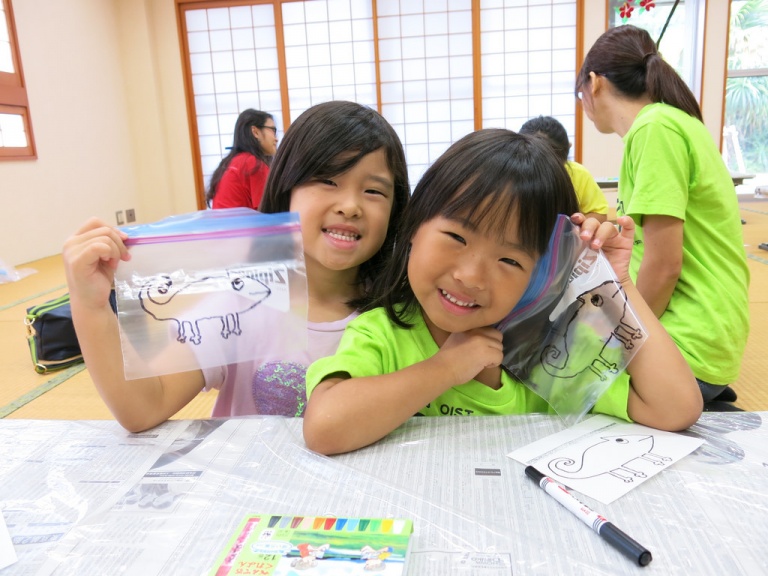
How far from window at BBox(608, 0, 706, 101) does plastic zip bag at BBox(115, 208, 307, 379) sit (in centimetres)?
561

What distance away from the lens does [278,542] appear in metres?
0.47

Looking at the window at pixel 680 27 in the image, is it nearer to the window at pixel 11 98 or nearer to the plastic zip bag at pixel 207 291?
the window at pixel 11 98

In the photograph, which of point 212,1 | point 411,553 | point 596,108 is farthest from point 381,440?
point 212,1

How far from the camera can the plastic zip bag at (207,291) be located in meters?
0.64

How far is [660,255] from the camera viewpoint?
131 cm

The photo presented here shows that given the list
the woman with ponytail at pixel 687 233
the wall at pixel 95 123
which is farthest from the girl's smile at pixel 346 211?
the wall at pixel 95 123

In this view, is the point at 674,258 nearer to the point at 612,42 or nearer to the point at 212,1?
the point at 612,42

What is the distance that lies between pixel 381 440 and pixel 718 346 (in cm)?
97

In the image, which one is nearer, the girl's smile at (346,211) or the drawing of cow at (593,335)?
the drawing of cow at (593,335)

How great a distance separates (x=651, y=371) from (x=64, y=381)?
6.57 ft

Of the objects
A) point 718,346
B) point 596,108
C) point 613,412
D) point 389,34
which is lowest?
point 718,346

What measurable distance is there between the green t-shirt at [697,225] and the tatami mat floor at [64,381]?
1.36 feet

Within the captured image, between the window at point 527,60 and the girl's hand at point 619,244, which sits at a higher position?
the window at point 527,60

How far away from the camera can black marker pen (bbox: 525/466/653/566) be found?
0.46 meters
